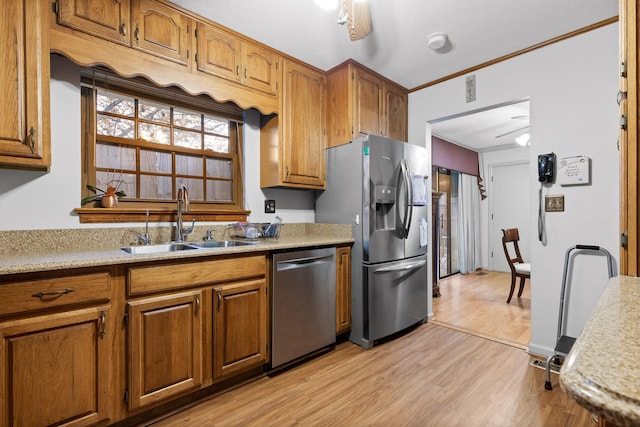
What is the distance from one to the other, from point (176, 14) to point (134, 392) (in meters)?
2.23

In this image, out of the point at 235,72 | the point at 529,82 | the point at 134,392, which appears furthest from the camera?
the point at 529,82

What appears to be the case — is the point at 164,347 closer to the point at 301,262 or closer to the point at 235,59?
the point at 301,262

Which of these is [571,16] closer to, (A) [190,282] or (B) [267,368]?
(A) [190,282]

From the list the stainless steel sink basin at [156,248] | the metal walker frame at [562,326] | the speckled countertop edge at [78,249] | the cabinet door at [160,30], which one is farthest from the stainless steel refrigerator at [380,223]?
the cabinet door at [160,30]

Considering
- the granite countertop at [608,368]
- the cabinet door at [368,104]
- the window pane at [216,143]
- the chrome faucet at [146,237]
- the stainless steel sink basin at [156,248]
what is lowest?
the stainless steel sink basin at [156,248]

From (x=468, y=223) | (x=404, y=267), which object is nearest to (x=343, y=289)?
(x=404, y=267)

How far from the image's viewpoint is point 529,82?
2.50m

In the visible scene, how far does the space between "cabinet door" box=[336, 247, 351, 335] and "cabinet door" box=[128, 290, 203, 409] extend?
3.69 feet

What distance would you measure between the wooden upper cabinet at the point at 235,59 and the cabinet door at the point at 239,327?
151cm

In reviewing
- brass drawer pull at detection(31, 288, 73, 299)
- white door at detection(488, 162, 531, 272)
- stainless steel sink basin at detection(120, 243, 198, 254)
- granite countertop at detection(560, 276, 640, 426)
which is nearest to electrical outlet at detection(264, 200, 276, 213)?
stainless steel sink basin at detection(120, 243, 198, 254)

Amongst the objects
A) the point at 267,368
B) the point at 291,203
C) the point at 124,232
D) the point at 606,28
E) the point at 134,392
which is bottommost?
the point at 267,368

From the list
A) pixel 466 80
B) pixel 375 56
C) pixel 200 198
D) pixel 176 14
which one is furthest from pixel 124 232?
pixel 466 80

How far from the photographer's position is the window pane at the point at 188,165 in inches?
95.5

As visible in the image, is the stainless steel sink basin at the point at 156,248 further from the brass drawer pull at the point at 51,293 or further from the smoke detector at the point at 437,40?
the smoke detector at the point at 437,40
